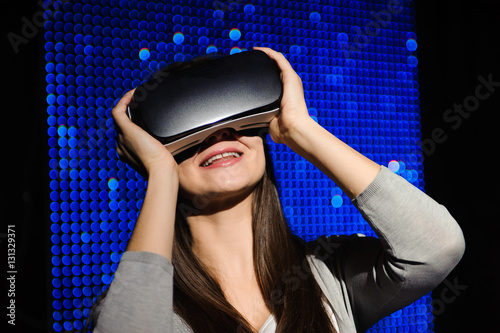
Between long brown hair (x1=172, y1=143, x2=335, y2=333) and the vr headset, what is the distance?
0.17 meters

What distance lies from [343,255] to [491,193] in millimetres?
510

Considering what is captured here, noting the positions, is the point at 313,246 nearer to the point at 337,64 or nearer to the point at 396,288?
the point at 396,288

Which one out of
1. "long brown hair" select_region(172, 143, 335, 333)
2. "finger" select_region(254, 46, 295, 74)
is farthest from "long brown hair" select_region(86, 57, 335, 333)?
"finger" select_region(254, 46, 295, 74)

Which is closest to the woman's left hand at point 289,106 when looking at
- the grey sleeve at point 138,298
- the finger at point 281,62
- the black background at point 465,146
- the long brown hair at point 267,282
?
the finger at point 281,62

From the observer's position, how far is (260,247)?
0.64m

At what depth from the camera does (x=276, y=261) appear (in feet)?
2.06

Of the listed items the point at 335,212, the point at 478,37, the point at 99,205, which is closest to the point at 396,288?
the point at 335,212

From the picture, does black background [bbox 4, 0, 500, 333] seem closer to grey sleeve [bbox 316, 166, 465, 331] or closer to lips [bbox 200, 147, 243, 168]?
grey sleeve [bbox 316, 166, 465, 331]

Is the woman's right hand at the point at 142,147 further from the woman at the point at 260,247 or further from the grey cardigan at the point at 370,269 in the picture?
the grey cardigan at the point at 370,269

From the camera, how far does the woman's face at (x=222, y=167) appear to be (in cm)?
56

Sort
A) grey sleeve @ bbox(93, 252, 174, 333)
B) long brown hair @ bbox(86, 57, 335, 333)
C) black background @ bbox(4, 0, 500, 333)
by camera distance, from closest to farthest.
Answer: grey sleeve @ bbox(93, 252, 174, 333)
long brown hair @ bbox(86, 57, 335, 333)
black background @ bbox(4, 0, 500, 333)

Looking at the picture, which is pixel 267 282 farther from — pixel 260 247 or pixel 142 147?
pixel 142 147

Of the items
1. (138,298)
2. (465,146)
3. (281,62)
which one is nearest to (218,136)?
(281,62)

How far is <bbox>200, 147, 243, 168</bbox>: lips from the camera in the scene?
577mm
